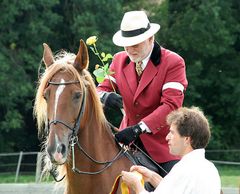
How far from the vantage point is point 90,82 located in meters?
6.27

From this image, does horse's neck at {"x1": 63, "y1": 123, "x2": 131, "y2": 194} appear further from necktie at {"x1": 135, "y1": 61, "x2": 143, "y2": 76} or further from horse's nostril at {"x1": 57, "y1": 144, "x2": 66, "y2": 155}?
necktie at {"x1": 135, "y1": 61, "x2": 143, "y2": 76}

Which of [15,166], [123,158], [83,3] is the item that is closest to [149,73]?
[123,158]

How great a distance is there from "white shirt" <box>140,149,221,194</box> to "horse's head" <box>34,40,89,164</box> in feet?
4.60

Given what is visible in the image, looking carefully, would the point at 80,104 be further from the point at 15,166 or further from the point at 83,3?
the point at 83,3

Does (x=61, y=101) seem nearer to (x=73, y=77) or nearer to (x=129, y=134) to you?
(x=73, y=77)

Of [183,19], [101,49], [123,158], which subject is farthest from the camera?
[183,19]

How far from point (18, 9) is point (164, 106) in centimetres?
2584

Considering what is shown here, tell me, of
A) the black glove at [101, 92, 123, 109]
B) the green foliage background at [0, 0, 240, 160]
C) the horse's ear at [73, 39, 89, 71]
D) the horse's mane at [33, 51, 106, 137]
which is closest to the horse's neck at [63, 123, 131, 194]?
the horse's mane at [33, 51, 106, 137]

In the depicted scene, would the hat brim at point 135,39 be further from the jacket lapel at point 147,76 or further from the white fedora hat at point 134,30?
the jacket lapel at point 147,76

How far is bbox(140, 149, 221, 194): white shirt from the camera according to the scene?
14.4 ft

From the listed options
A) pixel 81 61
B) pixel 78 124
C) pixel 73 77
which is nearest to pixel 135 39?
pixel 81 61

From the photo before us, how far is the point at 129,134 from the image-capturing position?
643 cm

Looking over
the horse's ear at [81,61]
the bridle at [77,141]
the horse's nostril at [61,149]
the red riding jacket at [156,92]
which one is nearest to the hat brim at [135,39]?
the red riding jacket at [156,92]

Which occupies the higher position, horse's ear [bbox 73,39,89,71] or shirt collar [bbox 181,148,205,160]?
shirt collar [bbox 181,148,205,160]
